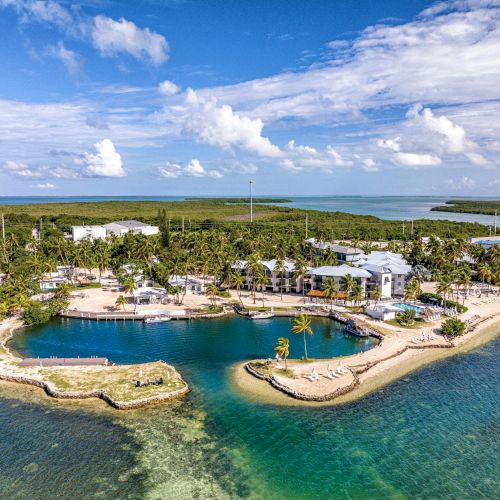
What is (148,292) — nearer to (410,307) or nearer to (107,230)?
(410,307)

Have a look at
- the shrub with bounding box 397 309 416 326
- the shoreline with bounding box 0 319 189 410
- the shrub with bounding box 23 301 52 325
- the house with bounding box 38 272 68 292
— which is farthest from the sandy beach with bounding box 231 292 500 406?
the house with bounding box 38 272 68 292

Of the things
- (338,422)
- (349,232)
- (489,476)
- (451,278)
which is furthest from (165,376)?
(349,232)

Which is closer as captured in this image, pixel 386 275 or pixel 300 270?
pixel 386 275

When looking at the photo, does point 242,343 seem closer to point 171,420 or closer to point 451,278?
point 171,420

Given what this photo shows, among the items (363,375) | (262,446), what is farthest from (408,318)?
(262,446)

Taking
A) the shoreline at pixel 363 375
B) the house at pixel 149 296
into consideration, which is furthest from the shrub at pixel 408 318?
the house at pixel 149 296

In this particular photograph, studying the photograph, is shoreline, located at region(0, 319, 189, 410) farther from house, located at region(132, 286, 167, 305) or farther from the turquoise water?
house, located at region(132, 286, 167, 305)

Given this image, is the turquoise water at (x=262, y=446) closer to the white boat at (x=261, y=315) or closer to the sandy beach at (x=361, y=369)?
the sandy beach at (x=361, y=369)
